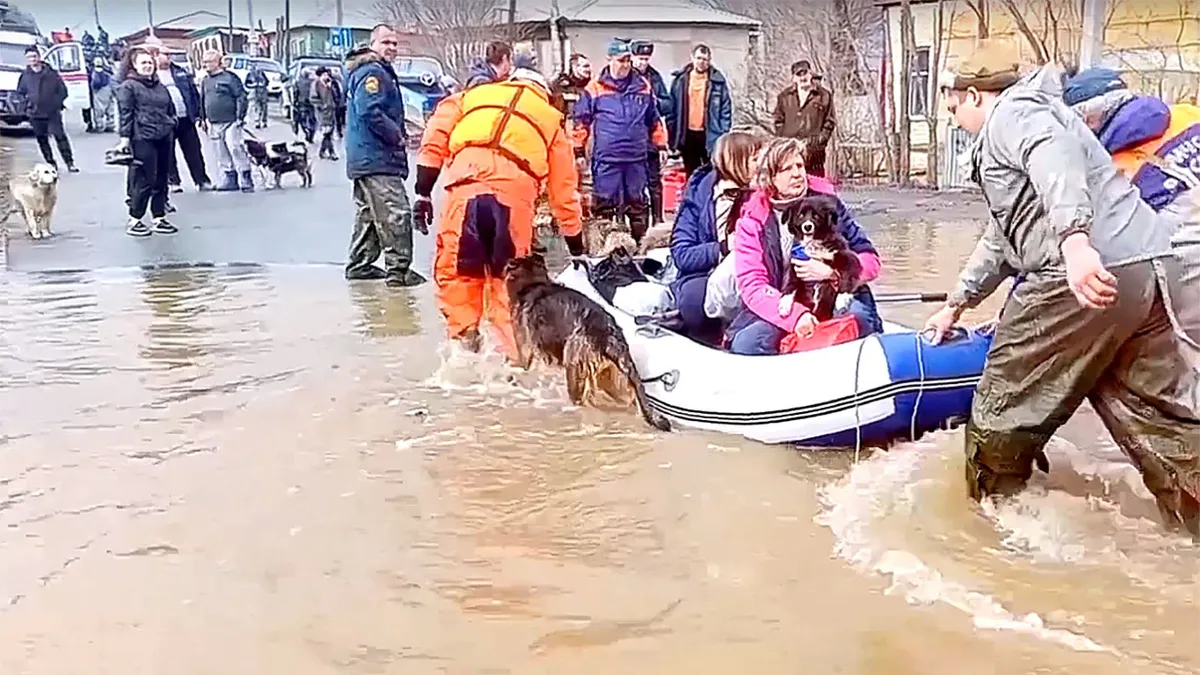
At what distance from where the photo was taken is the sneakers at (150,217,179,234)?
42.6ft

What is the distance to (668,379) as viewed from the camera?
18.7 ft

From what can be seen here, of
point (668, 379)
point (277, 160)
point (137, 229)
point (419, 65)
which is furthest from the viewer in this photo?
point (419, 65)

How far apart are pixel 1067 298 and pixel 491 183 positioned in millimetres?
3381

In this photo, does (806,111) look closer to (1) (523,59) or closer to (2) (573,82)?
(2) (573,82)

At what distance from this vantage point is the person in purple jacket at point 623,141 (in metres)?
10.5

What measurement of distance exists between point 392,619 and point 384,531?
0.78 meters

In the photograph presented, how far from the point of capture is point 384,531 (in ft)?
15.0

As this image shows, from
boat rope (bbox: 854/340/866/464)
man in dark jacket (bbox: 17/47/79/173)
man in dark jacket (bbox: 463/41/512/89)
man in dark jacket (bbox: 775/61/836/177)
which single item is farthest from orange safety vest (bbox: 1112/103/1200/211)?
man in dark jacket (bbox: 17/47/79/173)

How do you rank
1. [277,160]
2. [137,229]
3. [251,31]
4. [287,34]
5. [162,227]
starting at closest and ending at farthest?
[137,229]
[162,227]
[277,160]
[251,31]
[287,34]

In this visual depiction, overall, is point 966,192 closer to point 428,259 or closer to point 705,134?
point 705,134

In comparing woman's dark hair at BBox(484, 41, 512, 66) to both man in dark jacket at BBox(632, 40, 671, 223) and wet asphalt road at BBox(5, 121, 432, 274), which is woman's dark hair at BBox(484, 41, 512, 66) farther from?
wet asphalt road at BBox(5, 121, 432, 274)

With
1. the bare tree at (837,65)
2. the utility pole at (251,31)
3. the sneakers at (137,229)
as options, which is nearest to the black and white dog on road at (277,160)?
the sneakers at (137,229)

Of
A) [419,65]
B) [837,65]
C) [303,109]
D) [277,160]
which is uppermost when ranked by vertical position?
[419,65]

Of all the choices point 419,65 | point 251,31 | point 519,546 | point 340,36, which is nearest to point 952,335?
point 519,546
